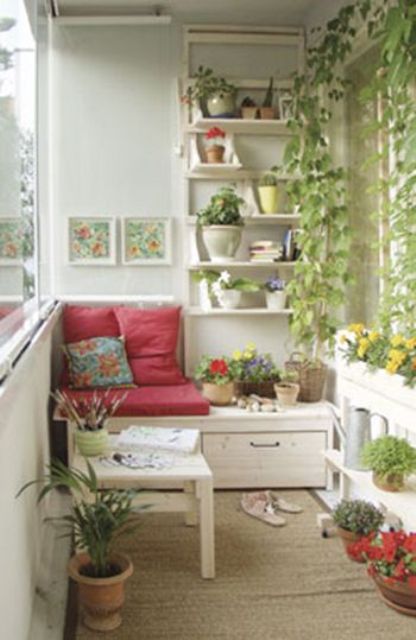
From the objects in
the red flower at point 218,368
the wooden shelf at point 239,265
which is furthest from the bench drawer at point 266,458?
the wooden shelf at point 239,265

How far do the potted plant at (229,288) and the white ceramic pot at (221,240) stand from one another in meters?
0.11

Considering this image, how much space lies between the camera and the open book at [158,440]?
3.01 meters

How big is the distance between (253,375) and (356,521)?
1.38 m

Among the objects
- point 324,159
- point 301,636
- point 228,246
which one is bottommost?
point 301,636

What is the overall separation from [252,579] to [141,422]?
117cm

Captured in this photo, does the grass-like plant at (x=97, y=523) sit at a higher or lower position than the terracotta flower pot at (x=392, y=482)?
lower

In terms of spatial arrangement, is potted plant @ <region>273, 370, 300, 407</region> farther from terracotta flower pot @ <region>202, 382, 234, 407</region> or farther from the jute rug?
the jute rug

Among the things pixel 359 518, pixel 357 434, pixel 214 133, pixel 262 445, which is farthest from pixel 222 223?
pixel 359 518

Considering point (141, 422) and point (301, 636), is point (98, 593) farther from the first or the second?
point (141, 422)

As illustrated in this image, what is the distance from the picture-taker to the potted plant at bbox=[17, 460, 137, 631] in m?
2.40

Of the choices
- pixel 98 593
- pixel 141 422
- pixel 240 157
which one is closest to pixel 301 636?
pixel 98 593

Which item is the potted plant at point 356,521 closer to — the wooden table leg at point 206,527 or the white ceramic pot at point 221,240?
the wooden table leg at point 206,527

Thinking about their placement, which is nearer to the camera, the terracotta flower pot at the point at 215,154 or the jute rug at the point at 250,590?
the jute rug at the point at 250,590

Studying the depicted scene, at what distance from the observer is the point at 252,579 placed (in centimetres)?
279
